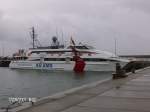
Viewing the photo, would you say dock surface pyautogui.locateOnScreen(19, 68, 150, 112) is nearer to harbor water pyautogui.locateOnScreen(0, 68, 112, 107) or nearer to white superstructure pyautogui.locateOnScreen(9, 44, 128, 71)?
harbor water pyautogui.locateOnScreen(0, 68, 112, 107)

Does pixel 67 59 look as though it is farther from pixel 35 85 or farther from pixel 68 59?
pixel 35 85

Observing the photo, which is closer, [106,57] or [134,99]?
[134,99]

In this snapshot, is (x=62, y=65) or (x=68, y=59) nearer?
(x=68, y=59)

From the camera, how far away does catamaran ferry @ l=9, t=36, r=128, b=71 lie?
232 feet

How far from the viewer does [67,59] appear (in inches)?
2896

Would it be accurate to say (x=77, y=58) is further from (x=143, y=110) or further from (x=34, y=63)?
(x=143, y=110)

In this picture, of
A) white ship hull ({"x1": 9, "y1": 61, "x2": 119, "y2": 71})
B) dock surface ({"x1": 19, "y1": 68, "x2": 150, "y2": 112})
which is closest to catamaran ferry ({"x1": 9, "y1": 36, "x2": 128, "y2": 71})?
white ship hull ({"x1": 9, "y1": 61, "x2": 119, "y2": 71})

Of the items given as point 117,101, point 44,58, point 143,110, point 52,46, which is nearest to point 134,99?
point 117,101

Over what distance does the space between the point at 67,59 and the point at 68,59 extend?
0.79 feet

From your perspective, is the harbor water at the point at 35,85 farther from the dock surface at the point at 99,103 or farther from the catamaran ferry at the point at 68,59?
the catamaran ferry at the point at 68,59

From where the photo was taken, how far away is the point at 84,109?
8867mm

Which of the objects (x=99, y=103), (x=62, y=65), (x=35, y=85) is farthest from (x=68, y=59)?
(x=99, y=103)

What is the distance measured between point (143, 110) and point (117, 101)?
1631 mm

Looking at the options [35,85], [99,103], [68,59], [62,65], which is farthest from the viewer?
[62,65]
